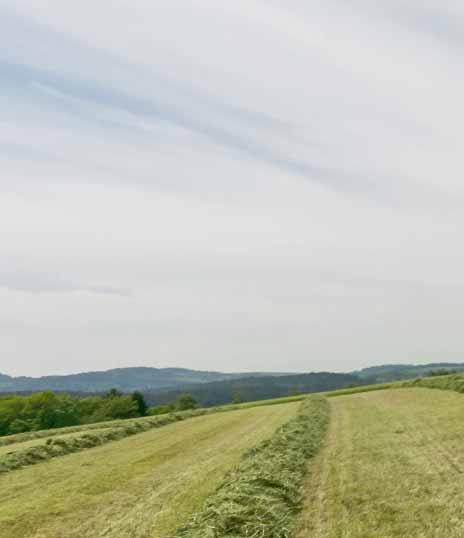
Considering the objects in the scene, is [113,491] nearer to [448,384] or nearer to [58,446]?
[58,446]

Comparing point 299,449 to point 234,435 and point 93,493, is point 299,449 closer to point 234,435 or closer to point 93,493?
point 93,493

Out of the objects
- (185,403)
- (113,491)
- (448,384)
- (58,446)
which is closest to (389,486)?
(113,491)

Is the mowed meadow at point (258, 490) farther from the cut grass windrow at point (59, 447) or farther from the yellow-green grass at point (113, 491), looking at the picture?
the cut grass windrow at point (59, 447)

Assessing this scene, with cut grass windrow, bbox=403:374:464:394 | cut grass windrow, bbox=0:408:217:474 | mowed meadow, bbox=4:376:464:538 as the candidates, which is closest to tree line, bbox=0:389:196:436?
cut grass windrow, bbox=403:374:464:394

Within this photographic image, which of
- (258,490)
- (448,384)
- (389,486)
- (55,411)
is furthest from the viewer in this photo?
(55,411)

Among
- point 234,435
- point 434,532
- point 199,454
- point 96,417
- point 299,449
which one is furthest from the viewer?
point 96,417

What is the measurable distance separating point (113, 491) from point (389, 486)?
650 centimetres

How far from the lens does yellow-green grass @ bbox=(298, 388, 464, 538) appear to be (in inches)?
382

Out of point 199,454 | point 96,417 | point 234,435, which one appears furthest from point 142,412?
point 199,454

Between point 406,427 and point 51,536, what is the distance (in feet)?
55.1

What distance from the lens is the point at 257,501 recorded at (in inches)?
424

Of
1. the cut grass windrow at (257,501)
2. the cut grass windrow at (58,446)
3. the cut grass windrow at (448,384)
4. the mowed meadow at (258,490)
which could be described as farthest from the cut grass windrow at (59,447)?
the cut grass windrow at (448,384)

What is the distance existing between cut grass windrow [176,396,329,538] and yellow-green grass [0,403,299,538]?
63 centimetres

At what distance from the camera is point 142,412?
10500cm
